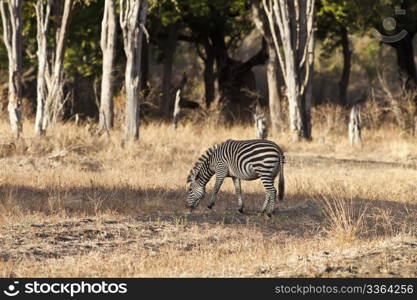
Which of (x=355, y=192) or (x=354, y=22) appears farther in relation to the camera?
(x=354, y=22)

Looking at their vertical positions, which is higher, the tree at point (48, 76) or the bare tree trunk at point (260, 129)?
the tree at point (48, 76)

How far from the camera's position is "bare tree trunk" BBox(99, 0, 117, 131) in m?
24.6

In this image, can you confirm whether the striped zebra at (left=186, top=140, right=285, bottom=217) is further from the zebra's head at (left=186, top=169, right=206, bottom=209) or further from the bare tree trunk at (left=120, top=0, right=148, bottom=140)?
the bare tree trunk at (left=120, top=0, right=148, bottom=140)

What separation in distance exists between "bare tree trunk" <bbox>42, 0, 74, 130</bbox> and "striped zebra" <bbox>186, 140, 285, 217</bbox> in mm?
9225

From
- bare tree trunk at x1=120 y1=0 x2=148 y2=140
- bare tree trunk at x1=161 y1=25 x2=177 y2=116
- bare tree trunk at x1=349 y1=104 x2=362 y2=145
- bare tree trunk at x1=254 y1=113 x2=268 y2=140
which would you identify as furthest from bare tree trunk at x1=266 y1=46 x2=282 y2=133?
bare tree trunk at x1=120 y1=0 x2=148 y2=140

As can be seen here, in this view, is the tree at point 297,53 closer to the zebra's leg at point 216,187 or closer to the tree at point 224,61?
the tree at point 224,61

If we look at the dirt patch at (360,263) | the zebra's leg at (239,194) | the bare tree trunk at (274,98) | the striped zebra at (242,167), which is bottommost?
the dirt patch at (360,263)

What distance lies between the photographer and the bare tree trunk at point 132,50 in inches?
906

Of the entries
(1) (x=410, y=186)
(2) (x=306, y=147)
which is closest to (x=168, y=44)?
(2) (x=306, y=147)

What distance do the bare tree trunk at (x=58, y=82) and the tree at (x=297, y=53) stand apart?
21.4 feet

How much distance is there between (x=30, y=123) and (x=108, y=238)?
55.1ft

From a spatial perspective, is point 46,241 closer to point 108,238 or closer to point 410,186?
point 108,238

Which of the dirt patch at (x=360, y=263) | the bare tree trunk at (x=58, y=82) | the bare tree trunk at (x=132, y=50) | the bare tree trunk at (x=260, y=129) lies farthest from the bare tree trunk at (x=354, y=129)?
the dirt patch at (x=360, y=263)

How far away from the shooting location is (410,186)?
1780 centimetres
